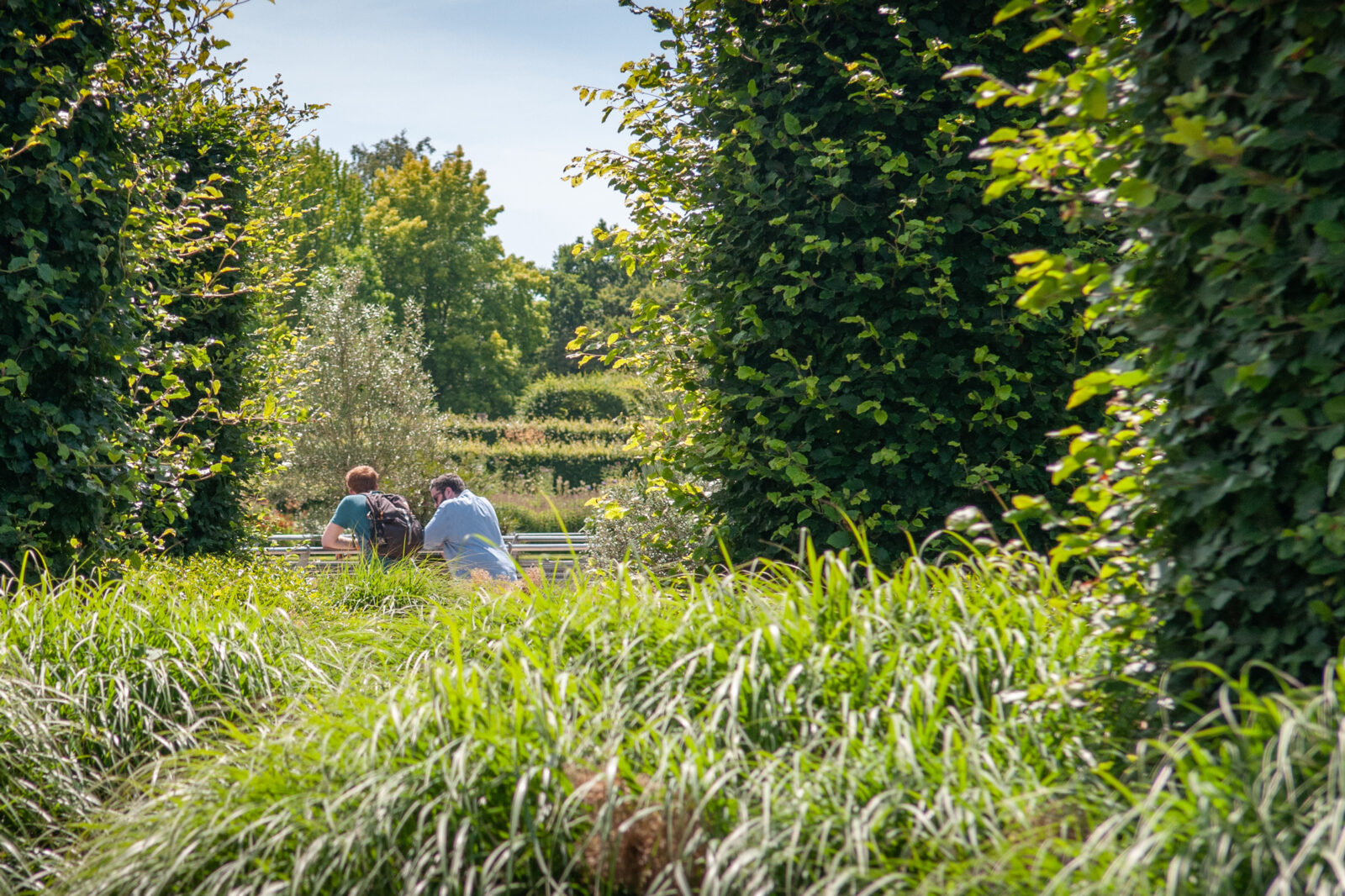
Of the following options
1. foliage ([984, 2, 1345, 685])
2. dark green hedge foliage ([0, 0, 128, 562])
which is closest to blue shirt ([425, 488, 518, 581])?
dark green hedge foliage ([0, 0, 128, 562])

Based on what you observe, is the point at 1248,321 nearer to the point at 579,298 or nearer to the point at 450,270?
the point at 450,270

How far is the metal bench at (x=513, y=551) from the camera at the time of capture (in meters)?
6.67

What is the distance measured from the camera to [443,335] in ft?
122

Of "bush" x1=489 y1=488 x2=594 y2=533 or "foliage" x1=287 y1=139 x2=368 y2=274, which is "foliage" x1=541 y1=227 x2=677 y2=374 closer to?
"foliage" x1=287 y1=139 x2=368 y2=274

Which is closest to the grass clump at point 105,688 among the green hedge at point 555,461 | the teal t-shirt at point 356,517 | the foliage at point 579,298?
the teal t-shirt at point 356,517

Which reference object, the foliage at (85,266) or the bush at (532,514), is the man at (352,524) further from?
the bush at (532,514)

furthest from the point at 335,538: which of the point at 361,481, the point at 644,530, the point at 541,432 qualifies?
the point at 541,432

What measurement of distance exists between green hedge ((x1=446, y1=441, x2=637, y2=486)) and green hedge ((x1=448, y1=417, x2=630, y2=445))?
0.63 m

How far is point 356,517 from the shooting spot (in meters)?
7.27

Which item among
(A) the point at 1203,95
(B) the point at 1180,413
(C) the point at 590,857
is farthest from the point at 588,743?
(A) the point at 1203,95

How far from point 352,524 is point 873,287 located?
431 centimetres

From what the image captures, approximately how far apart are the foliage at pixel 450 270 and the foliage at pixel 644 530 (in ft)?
89.8

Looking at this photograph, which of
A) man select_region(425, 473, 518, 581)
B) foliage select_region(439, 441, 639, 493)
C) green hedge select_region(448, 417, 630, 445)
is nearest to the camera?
man select_region(425, 473, 518, 581)

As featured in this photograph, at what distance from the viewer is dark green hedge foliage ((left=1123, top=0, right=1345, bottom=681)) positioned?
6.79 ft
